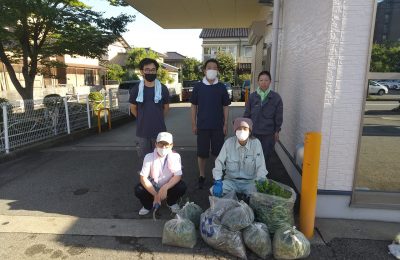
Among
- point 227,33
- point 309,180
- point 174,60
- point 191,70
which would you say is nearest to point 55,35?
point 309,180

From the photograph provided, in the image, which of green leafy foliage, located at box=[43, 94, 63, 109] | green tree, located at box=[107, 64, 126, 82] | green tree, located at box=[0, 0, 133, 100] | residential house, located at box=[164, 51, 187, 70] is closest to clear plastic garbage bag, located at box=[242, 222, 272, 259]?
green leafy foliage, located at box=[43, 94, 63, 109]

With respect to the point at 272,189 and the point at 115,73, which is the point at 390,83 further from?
the point at 115,73

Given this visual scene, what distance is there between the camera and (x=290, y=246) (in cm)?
274

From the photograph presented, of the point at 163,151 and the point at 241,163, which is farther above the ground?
the point at 163,151

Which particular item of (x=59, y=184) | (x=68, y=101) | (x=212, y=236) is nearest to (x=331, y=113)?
(x=212, y=236)

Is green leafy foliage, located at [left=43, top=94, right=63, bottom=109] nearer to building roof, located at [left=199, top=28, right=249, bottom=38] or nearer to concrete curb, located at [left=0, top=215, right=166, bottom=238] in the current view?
concrete curb, located at [left=0, top=215, right=166, bottom=238]

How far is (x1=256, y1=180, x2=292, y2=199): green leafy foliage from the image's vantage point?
10.3ft

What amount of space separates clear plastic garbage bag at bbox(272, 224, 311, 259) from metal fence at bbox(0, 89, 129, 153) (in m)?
5.54

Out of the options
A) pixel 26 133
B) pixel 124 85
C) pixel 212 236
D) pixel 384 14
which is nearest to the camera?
pixel 212 236

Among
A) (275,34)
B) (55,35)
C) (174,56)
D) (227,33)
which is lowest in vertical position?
(275,34)

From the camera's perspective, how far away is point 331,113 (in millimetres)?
3285

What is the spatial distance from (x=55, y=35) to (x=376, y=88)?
9.22 metres

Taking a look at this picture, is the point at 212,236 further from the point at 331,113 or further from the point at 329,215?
the point at 331,113

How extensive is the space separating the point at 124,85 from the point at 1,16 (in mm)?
9960
